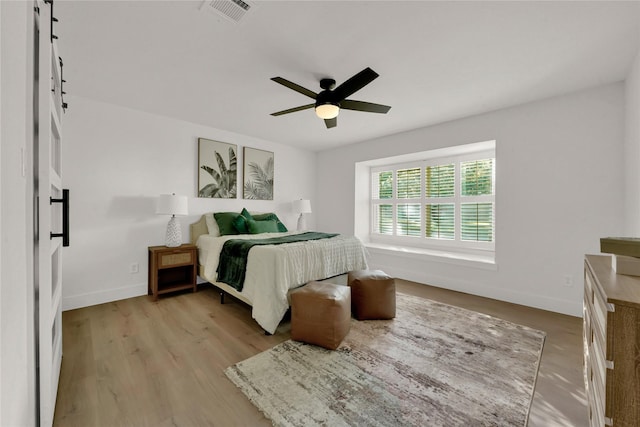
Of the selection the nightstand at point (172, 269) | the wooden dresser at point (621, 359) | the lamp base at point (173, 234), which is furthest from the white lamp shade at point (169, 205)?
the wooden dresser at point (621, 359)

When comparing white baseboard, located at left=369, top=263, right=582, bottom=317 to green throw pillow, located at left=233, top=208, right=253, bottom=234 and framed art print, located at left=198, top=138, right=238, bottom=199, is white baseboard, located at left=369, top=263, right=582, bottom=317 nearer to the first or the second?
green throw pillow, located at left=233, top=208, right=253, bottom=234

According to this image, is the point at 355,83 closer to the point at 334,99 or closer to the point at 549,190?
the point at 334,99

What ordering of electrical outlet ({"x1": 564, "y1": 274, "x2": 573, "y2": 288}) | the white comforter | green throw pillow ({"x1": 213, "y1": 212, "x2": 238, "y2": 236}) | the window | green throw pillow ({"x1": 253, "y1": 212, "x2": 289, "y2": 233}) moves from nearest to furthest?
the white comforter, electrical outlet ({"x1": 564, "y1": 274, "x2": 573, "y2": 288}), green throw pillow ({"x1": 213, "y1": 212, "x2": 238, "y2": 236}), the window, green throw pillow ({"x1": 253, "y1": 212, "x2": 289, "y2": 233})

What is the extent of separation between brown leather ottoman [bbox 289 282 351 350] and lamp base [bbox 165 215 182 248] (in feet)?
6.73

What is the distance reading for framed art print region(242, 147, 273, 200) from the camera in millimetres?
4301

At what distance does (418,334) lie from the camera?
2.29 metres

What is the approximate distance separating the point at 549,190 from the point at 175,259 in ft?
14.9

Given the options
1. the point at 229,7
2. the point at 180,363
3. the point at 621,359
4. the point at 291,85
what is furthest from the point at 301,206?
the point at 621,359

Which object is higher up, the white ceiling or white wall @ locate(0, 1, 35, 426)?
the white ceiling

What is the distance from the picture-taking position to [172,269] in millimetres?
3545

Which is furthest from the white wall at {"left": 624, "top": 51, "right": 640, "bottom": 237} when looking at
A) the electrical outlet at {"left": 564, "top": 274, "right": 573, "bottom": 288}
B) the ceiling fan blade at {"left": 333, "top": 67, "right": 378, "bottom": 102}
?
the ceiling fan blade at {"left": 333, "top": 67, "right": 378, "bottom": 102}

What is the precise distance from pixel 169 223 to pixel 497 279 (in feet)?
14.1

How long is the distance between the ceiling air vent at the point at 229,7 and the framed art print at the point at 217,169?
7.84 feet

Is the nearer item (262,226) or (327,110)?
(327,110)
